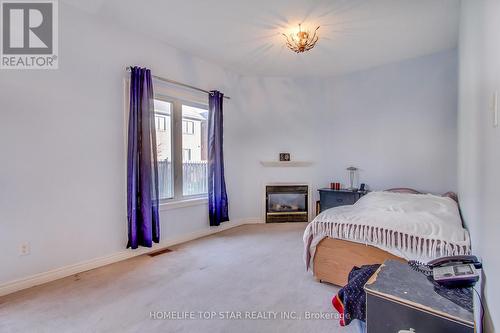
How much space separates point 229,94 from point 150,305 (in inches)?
141

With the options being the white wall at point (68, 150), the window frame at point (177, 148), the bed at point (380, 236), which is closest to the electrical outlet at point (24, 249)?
the white wall at point (68, 150)

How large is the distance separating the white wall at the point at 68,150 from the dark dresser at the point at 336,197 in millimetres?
3241

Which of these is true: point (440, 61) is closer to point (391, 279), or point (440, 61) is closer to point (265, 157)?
point (265, 157)

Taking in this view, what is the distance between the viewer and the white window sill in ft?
12.6

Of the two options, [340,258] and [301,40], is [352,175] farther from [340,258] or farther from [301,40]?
[340,258]

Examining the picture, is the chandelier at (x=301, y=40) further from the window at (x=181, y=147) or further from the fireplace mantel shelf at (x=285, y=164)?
the fireplace mantel shelf at (x=285, y=164)

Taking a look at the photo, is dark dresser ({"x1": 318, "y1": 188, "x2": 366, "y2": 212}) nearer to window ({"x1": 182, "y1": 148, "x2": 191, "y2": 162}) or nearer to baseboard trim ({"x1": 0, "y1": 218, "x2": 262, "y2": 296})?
baseboard trim ({"x1": 0, "y1": 218, "x2": 262, "y2": 296})

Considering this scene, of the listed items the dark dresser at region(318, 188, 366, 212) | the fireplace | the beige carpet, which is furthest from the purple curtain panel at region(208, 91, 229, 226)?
the dark dresser at region(318, 188, 366, 212)

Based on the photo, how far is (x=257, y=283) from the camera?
2.64 metres

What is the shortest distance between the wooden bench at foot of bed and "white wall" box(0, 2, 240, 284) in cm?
225

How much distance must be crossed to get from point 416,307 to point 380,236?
4.40 feet

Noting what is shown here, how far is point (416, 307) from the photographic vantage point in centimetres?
104

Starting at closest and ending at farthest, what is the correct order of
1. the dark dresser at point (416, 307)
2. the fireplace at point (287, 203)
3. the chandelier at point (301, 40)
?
the dark dresser at point (416, 307), the chandelier at point (301, 40), the fireplace at point (287, 203)

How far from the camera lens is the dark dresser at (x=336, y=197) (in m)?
4.66
